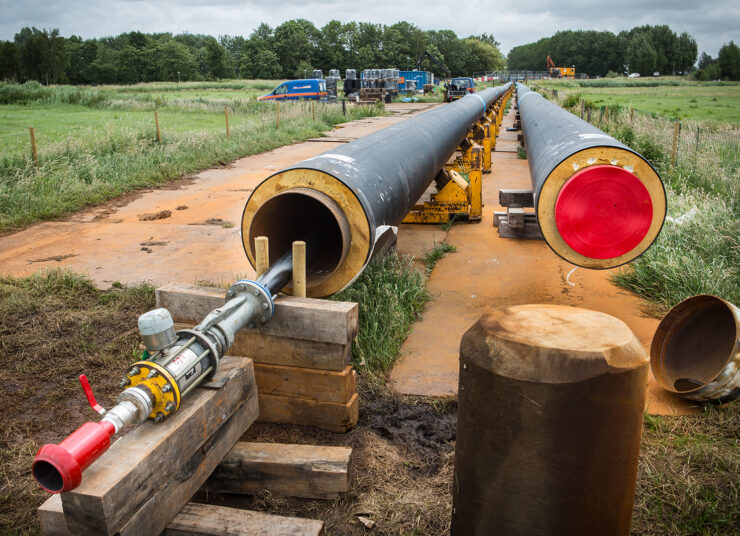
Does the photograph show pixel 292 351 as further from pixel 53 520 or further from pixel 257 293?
pixel 53 520

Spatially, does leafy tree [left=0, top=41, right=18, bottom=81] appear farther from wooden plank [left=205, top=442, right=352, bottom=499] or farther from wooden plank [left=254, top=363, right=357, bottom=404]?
wooden plank [left=205, top=442, right=352, bottom=499]

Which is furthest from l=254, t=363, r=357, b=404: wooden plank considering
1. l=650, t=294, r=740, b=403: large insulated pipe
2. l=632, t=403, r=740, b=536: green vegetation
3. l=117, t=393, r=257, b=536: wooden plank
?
l=650, t=294, r=740, b=403: large insulated pipe

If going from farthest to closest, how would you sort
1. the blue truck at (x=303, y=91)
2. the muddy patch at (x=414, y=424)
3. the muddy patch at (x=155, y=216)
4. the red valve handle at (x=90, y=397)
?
1. the blue truck at (x=303, y=91)
2. the muddy patch at (x=155, y=216)
3. the muddy patch at (x=414, y=424)
4. the red valve handle at (x=90, y=397)

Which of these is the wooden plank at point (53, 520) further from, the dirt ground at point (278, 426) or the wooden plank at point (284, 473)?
the wooden plank at point (284, 473)

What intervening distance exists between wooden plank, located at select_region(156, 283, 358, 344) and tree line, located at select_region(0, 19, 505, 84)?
79.4 m

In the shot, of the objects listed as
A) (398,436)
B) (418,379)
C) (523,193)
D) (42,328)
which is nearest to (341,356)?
(398,436)

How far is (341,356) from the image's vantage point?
105 inches

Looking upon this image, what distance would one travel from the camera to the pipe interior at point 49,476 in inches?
59.8

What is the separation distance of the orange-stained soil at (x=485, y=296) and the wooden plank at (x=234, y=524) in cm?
134

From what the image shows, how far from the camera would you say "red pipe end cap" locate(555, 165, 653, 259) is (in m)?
3.21

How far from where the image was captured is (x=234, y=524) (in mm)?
1995

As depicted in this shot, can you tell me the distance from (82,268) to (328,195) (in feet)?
11.2

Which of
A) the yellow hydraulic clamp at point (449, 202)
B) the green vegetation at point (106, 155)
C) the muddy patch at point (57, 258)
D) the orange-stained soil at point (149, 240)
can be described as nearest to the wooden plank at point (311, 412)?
the orange-stained soil at point (149, 240)

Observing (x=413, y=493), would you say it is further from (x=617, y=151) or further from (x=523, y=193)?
(x=523, y=193)
